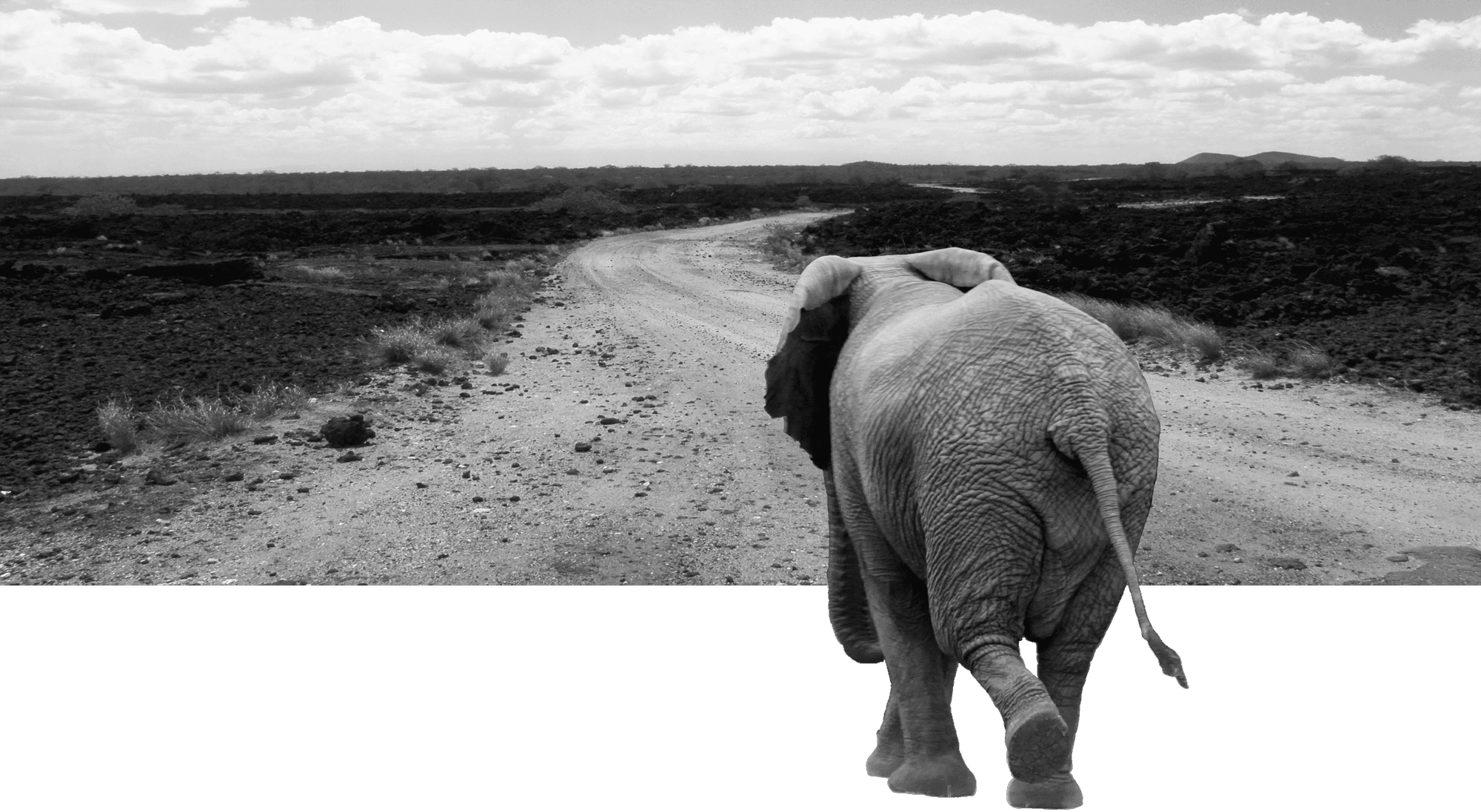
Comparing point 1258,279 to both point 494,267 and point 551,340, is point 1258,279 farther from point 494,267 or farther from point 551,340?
point 494,267

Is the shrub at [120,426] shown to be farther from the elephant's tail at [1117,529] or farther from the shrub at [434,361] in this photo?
the elephant's tail at [1117,529]

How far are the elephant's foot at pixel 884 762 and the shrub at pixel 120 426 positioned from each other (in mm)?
8299

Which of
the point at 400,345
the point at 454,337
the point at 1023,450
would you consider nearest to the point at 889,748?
the point at 1023,450

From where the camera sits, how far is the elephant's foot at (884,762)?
3.98 metres

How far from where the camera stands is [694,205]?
56469 mm

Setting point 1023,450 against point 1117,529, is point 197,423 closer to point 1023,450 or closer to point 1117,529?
point 1023,450

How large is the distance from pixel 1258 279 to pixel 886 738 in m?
17.7

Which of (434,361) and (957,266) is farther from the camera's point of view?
Answer: (434,361)

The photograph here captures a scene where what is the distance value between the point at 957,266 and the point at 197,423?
8490 millimetres

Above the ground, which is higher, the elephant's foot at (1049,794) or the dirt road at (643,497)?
the elephant's foot at (1049,794)

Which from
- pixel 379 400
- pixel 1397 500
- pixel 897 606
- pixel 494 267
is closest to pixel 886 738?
pixel 897 606

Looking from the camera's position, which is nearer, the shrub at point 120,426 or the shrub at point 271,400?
the shrub at point 120,426

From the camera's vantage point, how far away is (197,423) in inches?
401

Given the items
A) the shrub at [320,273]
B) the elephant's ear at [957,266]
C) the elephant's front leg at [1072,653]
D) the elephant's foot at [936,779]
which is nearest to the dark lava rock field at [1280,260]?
the elephant's ear at [957,266]
